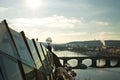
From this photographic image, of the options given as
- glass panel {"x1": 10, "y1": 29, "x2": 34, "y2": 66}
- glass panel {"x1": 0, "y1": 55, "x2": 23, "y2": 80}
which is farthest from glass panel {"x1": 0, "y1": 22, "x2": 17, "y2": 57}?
glass panel {"x1": 10, "y1": 29, "x2": 34, "y2": 66}

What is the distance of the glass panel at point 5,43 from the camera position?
371 centimetres

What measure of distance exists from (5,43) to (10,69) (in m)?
0.40

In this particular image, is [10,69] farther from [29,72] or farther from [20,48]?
[20,48]

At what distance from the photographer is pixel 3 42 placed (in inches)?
150

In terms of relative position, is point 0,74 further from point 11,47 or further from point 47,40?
point 47,40

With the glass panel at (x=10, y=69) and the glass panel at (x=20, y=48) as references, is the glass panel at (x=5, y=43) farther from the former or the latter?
the glass panel at (x=20, y=48)

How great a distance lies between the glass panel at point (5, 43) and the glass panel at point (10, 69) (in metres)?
0.13

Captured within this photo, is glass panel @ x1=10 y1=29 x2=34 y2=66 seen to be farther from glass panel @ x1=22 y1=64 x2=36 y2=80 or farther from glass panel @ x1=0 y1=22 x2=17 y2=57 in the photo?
glass panel @ x1=0 y1=22 x2=17 y2=57

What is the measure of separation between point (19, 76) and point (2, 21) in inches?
36.3

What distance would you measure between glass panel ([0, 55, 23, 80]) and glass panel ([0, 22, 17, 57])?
0.42ft

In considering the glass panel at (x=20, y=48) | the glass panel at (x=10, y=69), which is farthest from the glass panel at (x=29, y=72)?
the glass panel at (x=10, y=69)

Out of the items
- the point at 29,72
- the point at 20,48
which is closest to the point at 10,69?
the point at 29,72

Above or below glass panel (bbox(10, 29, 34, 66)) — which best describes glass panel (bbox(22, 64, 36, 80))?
below

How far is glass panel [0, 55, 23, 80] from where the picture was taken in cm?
347
